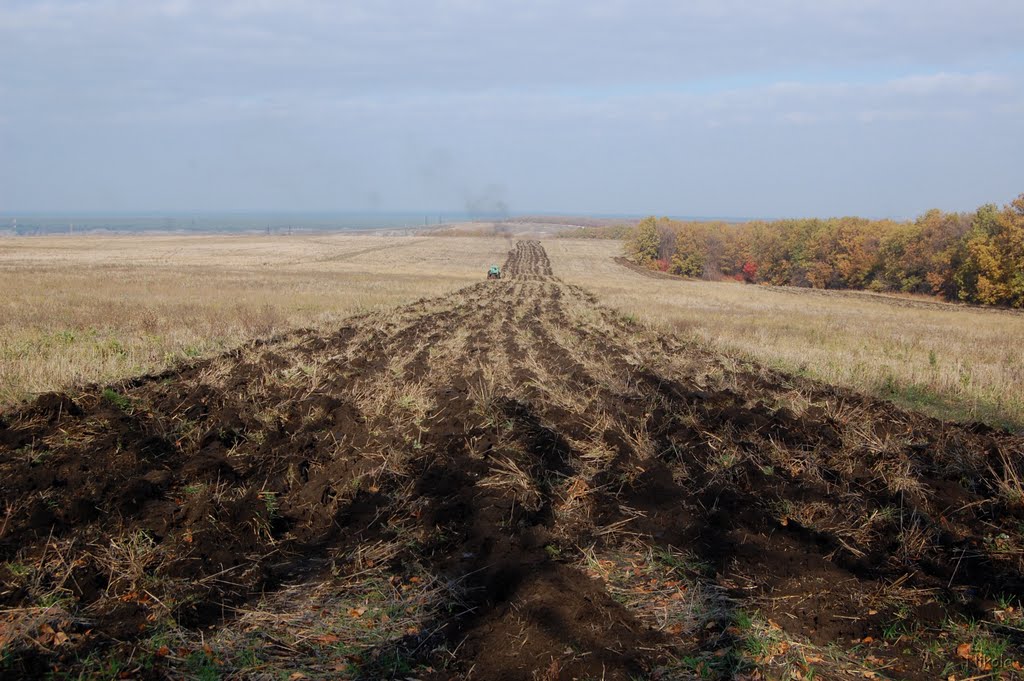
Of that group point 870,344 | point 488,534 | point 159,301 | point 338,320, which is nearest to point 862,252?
point 870,344

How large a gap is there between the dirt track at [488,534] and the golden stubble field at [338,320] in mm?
2925

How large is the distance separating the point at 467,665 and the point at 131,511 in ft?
10.7

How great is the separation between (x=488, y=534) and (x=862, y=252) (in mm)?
71671

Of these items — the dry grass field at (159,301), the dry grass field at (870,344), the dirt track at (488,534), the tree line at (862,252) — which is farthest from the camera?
the tree line at (862,252)

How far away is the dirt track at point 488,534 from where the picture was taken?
149 inches

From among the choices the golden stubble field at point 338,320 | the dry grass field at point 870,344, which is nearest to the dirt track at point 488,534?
the golden stubble field at point 338,320

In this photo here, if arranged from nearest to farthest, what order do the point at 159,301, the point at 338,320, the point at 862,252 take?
the point at 338,320
the point at 159,301
the point at 862,252

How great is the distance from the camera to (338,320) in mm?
19328

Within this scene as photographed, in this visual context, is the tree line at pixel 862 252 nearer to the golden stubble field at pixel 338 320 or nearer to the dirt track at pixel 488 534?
the golden stubble field at pixel 338 320

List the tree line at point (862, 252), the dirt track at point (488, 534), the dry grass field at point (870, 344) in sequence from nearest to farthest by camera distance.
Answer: the dirt track at point (488, 534) < the dry grass field at point (870, 344) < the tree line at point (862, 252)

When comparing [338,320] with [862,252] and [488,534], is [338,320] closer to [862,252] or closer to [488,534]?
[488,534]

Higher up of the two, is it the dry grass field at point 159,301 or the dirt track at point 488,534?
the dry grass field at point 159,301

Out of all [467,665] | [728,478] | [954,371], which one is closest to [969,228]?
[954,371]

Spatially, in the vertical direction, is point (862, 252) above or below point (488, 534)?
above
